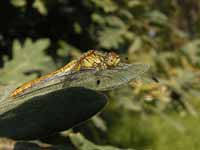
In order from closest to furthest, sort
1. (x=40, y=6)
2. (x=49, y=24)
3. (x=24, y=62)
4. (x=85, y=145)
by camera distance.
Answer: (x=85, y=145) < (x=24, y=62) < (x=40, y=6) < (x=49, y=24)

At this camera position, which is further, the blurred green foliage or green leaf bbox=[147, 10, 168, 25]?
green leaf bbox=[147, 10, 168, 25]

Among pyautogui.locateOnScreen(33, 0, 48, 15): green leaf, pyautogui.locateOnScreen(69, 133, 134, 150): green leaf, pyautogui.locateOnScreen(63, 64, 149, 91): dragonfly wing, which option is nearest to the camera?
pyautogui.locateOnScreen(63, 64, 149, 91): dragonfly wing

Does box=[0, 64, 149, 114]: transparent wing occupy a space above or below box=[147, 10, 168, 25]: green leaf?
below

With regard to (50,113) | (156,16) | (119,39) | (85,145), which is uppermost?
(156,16)

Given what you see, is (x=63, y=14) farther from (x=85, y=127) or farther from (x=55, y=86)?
(x=55, y=86)

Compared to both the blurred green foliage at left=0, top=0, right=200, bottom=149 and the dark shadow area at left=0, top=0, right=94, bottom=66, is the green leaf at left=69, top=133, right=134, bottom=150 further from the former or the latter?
the dark shadow area at left=0, top=0, right=94, bottom=66

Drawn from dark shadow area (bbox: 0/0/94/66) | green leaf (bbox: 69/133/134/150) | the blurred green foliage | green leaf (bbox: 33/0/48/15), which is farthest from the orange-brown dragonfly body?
dark shadow area (bbox: 0/0/94/66)


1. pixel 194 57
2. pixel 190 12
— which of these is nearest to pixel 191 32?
pixel 190 12

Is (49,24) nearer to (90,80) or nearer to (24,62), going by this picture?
(24,62)

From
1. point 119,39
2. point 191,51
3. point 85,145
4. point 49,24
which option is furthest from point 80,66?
point 191,51

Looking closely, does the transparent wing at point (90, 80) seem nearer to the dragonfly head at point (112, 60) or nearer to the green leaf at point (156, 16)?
the dragonfly head at point (112, 60)

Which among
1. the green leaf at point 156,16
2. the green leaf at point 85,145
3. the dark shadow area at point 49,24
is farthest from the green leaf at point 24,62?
the green leaf at point 156,16
